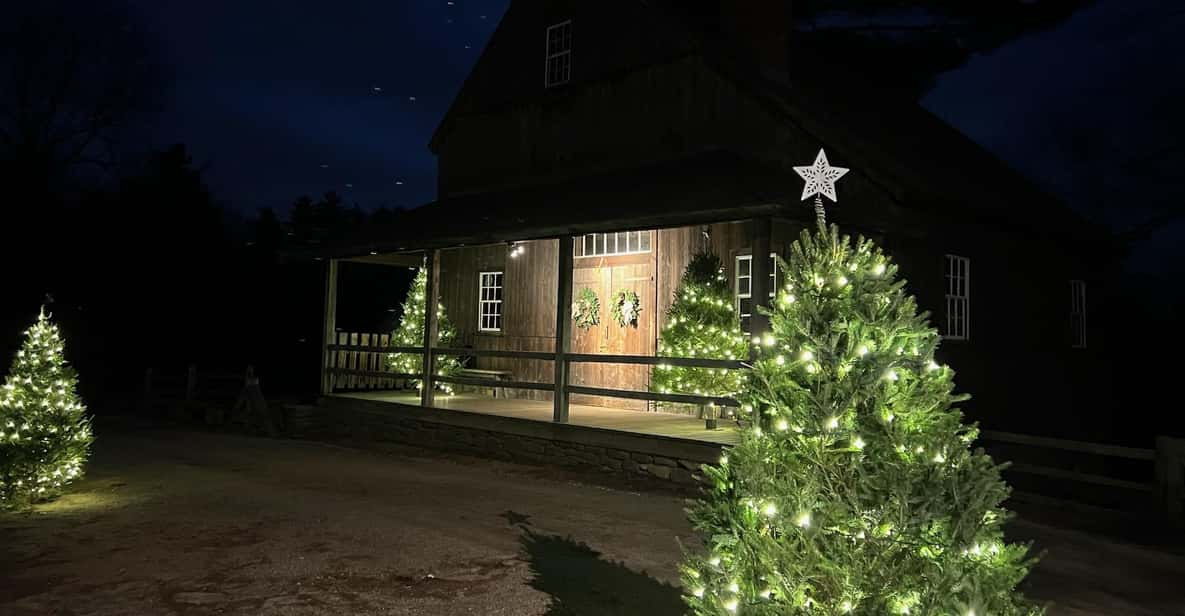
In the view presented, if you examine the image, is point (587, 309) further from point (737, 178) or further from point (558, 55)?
point (558, 55)

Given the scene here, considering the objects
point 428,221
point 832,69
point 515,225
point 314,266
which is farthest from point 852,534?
point 314,266

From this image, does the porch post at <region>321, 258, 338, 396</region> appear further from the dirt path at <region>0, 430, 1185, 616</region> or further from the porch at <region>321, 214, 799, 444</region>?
the dirt path at <region>0, 430, 1185, 616</region>

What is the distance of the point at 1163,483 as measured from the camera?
28.7 ft

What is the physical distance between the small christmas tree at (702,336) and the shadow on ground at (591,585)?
16.5ft

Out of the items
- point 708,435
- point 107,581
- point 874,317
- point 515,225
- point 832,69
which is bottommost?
point 107,581

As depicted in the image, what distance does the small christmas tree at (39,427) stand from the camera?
8766mm

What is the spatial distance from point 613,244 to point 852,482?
1143 cm

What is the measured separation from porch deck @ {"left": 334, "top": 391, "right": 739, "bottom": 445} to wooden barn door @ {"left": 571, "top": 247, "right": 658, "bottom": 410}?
419mm

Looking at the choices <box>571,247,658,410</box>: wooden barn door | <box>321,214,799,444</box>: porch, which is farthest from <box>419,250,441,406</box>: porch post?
<box>571,247,658,410</box>: wooden barn door

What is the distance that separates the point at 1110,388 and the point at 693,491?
40.5 feet

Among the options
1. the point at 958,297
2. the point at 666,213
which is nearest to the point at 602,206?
the point at 666,213

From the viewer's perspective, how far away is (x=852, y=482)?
139 inches

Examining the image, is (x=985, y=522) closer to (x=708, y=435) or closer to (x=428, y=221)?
(x=708, y=435)

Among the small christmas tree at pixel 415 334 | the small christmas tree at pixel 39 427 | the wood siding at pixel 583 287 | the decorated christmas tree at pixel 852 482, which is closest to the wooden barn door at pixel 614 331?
the wood siding at pixel 583 287
